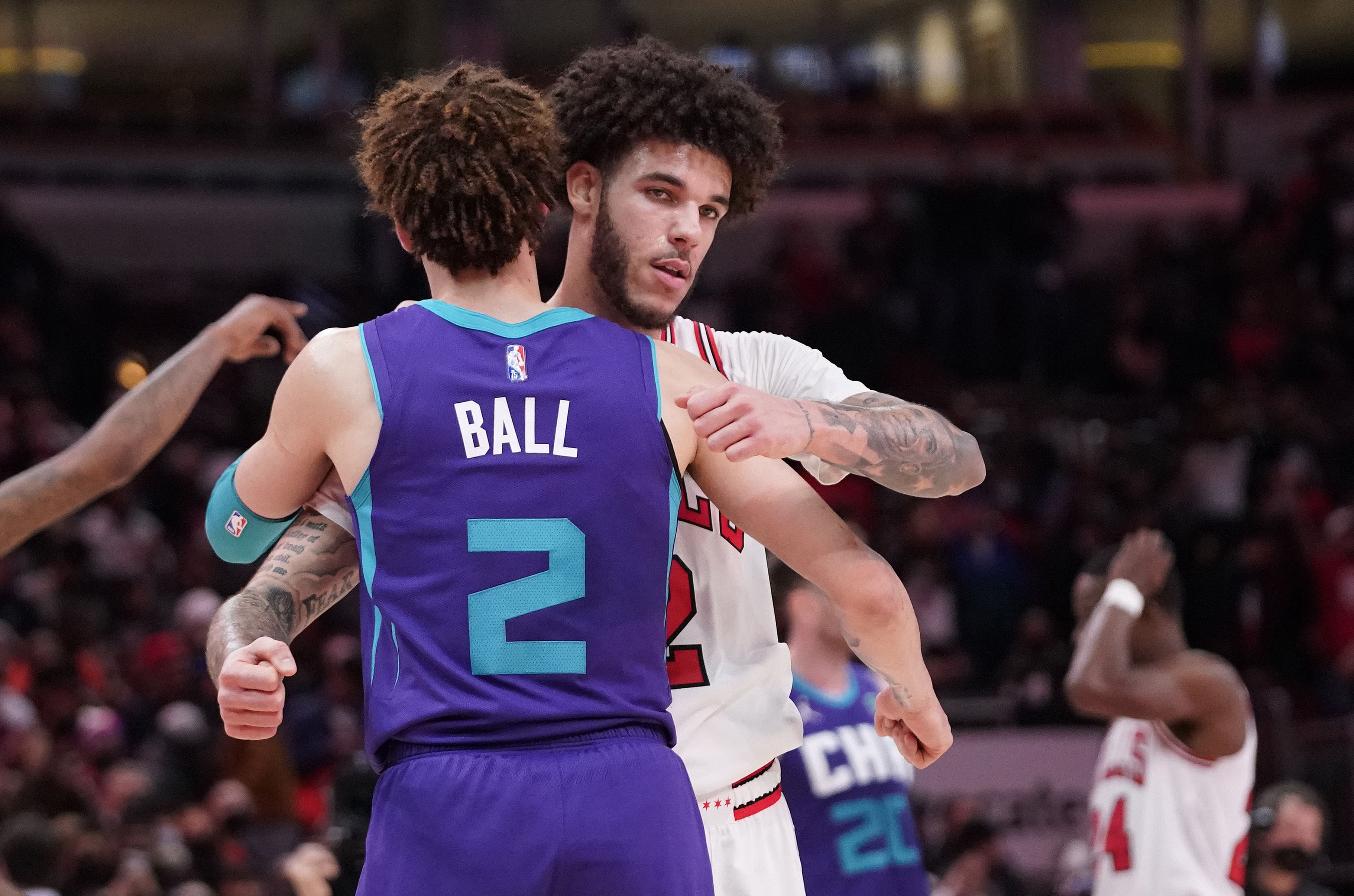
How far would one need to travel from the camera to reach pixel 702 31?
2042 centimetres

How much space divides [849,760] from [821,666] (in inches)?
18.3

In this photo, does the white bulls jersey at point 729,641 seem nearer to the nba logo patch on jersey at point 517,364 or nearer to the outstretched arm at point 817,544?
the outstretched arm at point 817,544

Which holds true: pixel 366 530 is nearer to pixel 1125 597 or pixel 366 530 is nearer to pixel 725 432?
pixel 725 432

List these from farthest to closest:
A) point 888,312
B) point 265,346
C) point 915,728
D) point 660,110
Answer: point 888,312 < point 265,346 < point 660,110 < point 915,728

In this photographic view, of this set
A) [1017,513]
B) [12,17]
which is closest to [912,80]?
[1017,513]

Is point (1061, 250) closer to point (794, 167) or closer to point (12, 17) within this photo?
point (794, 167)

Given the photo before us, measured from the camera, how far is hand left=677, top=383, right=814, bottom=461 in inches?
113

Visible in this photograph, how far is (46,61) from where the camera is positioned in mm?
18906

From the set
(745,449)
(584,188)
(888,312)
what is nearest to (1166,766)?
(584,188)

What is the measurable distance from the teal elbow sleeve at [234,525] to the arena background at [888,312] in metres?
1.53

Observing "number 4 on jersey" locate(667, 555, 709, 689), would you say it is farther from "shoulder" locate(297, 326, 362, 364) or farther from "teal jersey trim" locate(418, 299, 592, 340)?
"shoulder" locate(297, 326, 362, 364)

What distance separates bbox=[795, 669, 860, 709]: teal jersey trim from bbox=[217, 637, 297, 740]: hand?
3.41 m

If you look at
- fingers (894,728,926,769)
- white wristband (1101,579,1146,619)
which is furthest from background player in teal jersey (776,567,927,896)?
fingers (894,728,926,769)

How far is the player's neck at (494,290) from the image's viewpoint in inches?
122
